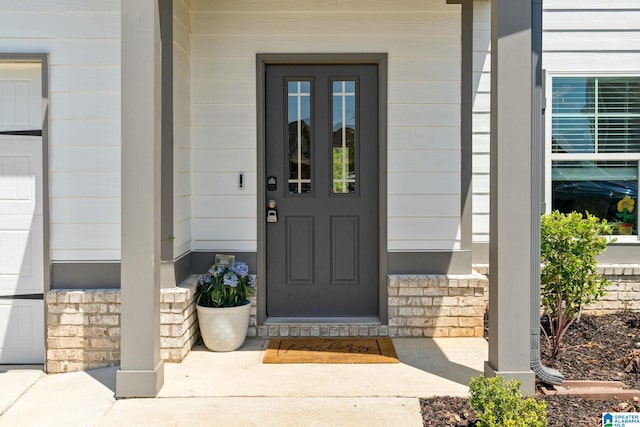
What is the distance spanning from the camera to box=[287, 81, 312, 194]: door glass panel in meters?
5.13

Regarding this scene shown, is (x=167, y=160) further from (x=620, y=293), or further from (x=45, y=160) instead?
(x=620, y=293)

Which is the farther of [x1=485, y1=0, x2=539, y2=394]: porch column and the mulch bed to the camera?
[x1=485, y1=0, x2=539, y2=394]: porch column

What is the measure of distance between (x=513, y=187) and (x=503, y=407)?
4.34 feet

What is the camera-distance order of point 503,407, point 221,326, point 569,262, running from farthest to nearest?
point 221,326, point 569,262, point 503,407

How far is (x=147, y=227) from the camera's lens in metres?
3.69

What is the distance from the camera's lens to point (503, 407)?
9.74 ft

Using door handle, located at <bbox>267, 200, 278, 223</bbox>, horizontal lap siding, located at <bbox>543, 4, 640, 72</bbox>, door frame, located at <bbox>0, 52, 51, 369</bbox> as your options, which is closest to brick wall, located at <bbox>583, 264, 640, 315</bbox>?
horizontal lap siding, located at <bbox>543, 4, 640, 72</bbox>

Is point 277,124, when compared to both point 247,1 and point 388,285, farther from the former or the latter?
point 388,285

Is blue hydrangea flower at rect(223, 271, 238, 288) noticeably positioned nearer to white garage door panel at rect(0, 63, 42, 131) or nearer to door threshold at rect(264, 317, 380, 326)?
door threshold at rect(264, 317, 380, 326)

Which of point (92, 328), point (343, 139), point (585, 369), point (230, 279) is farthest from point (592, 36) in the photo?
point (92, 328)

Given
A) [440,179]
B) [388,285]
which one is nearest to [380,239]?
[388,285]

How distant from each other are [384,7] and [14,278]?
3.44m

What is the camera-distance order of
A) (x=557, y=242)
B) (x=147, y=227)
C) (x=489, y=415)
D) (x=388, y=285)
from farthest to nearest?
(x=388, y=285)
(x=557, y=242)
(x=147, y=227)
(x=489, y=415)

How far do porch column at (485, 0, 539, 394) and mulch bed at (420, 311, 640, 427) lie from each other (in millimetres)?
314
